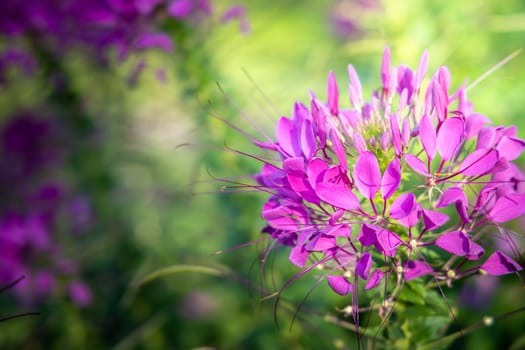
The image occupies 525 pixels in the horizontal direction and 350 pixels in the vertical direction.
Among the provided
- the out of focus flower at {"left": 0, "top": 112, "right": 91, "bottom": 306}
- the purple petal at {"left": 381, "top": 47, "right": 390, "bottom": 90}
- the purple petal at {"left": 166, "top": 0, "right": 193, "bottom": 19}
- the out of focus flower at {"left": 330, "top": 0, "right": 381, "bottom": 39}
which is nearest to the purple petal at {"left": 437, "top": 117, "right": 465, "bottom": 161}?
the purple petal at {"left": 381, "top": 47, "right": 390, "bottom": 90}

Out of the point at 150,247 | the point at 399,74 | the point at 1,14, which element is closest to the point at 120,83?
the point at 1,14

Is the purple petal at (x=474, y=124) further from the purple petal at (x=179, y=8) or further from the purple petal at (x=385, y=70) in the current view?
the purple petal at (x=179, y=8)

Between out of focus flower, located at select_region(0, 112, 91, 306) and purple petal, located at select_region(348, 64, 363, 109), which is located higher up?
purple petal, located at select_region(348, 64, 363, 109)

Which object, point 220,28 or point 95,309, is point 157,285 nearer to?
point 95,309

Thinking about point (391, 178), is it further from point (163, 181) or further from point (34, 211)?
point (163, 181)

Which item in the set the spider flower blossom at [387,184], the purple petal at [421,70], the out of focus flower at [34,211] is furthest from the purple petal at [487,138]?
the out of focus flower at [34,211]

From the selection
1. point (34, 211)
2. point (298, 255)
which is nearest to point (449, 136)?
point (298, 255)

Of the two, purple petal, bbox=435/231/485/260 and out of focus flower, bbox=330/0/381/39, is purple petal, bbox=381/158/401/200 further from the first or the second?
out of focus flower, bbox=330/0/381/39
